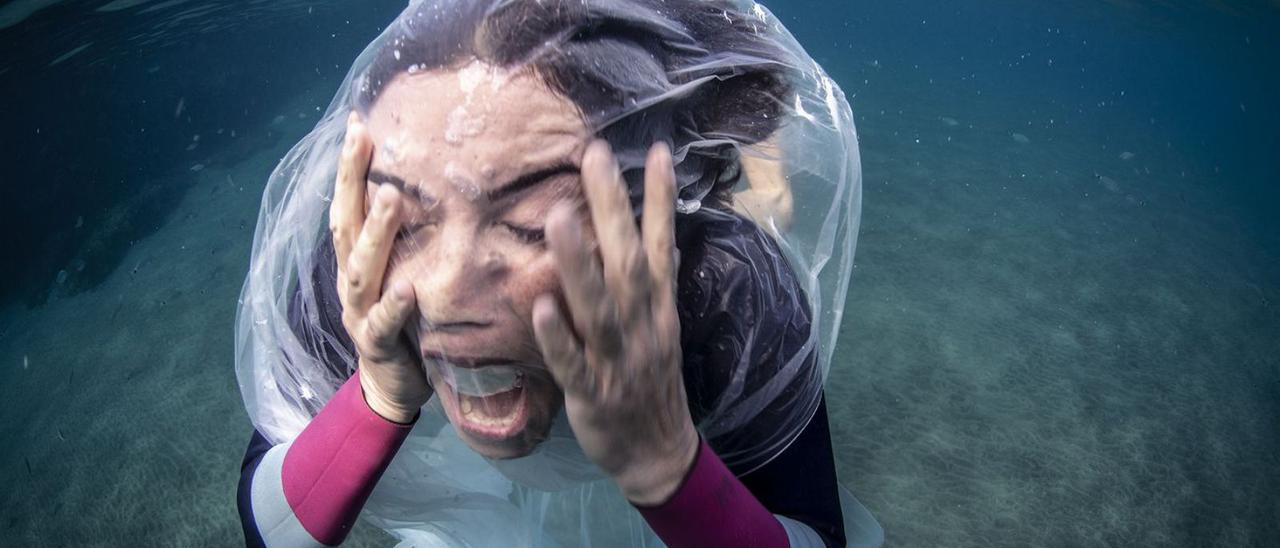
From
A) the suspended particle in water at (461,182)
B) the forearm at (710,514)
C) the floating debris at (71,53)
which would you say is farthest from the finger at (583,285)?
the floating debris at (71,53)

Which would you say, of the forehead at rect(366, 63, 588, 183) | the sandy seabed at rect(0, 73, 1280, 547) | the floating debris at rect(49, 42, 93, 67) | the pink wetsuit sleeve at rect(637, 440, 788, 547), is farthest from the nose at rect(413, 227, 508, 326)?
the floating debris at rect(49, 42, 93, 67)

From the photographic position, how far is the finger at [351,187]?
1.34 metres

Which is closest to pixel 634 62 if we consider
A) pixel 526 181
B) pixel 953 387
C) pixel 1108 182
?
pixel 526 181

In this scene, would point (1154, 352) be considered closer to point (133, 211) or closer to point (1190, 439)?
point (1190, 439)

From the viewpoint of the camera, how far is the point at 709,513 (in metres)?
1.55

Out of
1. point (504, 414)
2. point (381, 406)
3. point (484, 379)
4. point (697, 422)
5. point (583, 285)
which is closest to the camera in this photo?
point (583, 285)

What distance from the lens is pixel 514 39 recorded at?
135cm

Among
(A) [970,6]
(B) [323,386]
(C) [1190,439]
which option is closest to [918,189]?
(C) [1190,439]

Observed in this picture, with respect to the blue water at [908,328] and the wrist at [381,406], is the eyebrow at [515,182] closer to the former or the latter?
the wrist at [381,406]

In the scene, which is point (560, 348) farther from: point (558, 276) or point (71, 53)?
point (71, 53)

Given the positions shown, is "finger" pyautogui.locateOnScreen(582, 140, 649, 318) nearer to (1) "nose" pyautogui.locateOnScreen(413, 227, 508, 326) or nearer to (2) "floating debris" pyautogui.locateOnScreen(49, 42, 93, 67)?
(1) "nose" pyautogui.locateOnScreen(413, 227, 508, 326)

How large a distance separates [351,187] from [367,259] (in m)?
0.19

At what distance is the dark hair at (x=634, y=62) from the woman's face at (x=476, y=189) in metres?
0.07

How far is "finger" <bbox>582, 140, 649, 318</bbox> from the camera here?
1.16m
